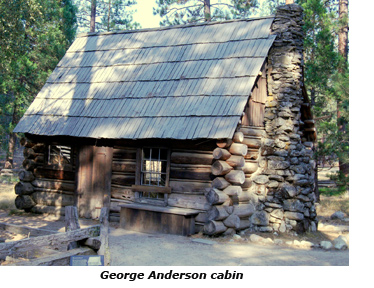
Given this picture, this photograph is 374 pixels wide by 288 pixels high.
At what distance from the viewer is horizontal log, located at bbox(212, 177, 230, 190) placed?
10.8 m

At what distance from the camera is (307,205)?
12602 mm

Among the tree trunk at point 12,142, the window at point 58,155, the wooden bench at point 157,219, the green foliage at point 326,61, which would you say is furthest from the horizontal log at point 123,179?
the tree trunk at point 12,142

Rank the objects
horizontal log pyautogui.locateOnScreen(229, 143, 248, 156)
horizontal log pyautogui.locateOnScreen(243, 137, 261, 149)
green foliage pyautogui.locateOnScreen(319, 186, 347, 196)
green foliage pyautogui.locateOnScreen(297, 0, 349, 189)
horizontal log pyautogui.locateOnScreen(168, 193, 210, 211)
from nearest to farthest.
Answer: horizontal log pyautogui.locateOnScreen(229, 143, 248, 156) < horizontal log pyautogui.locateOnScreen(168, 193, 210, 211) < horizontal log pyautogui.locateOnScreen(243, 137, 261, 149) < green foliage pyautogui.locateOnScreen(297, 0, 349, 189) < green foliage pyautogui.locateOnScreen(319, 186, 347, 196)

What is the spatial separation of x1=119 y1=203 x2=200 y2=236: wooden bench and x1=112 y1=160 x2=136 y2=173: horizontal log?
117cm

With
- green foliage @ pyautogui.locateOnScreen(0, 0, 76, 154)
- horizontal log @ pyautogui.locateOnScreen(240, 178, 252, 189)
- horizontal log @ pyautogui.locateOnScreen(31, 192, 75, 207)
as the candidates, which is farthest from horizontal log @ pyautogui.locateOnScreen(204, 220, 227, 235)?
green foliage @ pyautogui.locateOnScreen(0, 0, 76, 154)

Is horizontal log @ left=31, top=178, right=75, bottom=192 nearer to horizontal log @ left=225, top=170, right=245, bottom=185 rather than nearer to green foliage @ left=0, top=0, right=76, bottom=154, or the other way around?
horizontal log @ left=225, top=170, right=245, bottom=185

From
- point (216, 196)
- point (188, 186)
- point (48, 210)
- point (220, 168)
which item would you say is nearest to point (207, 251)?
point (216, 196)

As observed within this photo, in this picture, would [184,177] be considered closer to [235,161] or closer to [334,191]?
[235,161]

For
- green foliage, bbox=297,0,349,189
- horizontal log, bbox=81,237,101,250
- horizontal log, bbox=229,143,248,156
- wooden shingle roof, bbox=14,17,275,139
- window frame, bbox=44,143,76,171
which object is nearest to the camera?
horizontal log, bbox=81,237,101,250

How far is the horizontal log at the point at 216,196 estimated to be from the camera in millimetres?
10641

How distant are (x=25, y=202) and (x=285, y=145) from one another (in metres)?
8.19

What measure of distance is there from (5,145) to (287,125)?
58.9 feet

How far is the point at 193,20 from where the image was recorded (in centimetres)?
2473

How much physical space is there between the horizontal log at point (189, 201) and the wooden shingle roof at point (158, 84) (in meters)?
1.64
